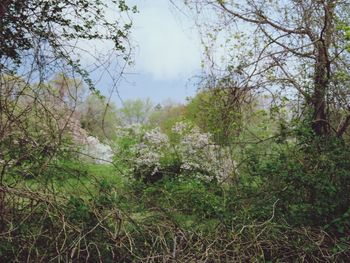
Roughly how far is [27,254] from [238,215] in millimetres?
1689

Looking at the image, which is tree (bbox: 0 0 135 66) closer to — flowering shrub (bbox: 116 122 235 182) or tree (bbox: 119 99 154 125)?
flowering shrub (bbox: 116 122 235 182)

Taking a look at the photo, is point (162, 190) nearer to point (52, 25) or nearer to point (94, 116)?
point (52, 25)

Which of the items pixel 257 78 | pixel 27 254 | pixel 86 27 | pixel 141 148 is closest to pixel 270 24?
pixel 257 78

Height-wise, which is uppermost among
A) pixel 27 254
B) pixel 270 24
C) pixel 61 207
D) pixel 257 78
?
pixel 270 24

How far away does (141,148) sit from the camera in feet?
31.7

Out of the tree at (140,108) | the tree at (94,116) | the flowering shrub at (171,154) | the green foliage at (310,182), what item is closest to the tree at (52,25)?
the tree at (94,116)

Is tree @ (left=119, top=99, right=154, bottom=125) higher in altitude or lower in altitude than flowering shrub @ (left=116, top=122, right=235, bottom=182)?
higher

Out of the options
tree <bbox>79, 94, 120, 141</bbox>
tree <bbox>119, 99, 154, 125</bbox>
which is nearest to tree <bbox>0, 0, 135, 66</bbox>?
tree <bbox>79, 94, 120, 141</bbox>

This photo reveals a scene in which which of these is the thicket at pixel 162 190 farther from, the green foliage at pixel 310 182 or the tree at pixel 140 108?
the tree at pixel 140 108

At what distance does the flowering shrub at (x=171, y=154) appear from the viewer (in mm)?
8492

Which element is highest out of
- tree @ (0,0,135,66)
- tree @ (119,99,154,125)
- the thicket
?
tree @ (119,99,154,125)

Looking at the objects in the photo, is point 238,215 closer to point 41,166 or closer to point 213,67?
point 41,166

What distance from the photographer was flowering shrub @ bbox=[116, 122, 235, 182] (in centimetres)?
849

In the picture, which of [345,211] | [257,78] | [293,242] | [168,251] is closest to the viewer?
[168,251]
